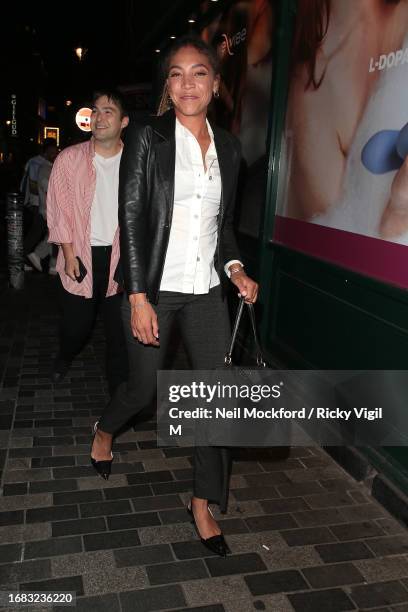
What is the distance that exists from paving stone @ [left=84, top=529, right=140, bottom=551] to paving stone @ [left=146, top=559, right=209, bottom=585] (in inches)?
8.3

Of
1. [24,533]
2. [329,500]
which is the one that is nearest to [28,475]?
[24,533]

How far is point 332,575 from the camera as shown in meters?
2.63

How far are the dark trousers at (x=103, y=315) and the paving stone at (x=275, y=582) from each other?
179cm

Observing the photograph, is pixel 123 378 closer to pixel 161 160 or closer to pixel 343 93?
pixel 161 160

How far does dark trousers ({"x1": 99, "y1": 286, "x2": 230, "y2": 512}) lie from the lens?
268cm

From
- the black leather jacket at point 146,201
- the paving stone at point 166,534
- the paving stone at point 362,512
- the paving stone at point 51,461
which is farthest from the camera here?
the paving stone at point 51,461

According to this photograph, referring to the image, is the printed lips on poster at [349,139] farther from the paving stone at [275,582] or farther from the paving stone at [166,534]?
the paving stone at [166,534]

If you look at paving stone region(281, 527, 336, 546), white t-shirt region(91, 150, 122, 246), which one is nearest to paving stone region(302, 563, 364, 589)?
paving stone region(281, 527, 336, 546)

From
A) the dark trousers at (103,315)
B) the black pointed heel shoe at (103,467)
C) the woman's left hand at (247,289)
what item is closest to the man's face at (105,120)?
the dark trousers at (103,315)

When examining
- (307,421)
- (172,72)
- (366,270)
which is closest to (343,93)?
(366,270)

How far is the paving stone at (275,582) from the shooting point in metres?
2.52

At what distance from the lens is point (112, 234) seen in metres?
3.97

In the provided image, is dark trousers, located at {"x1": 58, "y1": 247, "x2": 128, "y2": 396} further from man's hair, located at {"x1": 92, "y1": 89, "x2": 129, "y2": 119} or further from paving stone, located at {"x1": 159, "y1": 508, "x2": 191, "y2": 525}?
paving stone, located at {"x1": 159, "y1": 508, "x2": 191, "y2": 525}

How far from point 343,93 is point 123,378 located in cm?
247
